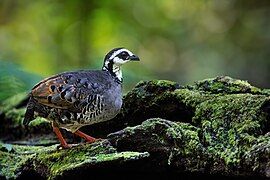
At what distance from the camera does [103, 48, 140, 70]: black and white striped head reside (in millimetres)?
3576

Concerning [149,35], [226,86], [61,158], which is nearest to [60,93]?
[61,158]

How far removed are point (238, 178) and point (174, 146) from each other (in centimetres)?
30

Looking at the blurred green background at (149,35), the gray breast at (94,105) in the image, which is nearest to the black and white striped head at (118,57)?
the gray breast at (94,105)

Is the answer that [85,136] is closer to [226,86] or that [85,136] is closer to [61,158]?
[61,158]

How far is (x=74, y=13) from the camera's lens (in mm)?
9586

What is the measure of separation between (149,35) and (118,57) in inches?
335

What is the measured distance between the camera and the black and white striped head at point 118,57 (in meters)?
3.58

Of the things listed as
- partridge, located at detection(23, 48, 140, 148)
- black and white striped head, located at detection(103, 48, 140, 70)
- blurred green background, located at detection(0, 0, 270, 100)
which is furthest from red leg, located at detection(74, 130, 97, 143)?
blurred green background, located at detection(0, 0, 270, 100)

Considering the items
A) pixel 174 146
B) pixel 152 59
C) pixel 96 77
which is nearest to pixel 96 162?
pixel 174 146

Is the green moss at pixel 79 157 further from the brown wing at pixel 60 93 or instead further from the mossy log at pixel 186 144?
the brown wing at pixel 60 93

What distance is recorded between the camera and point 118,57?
3582 mm

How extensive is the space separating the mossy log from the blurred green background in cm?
604

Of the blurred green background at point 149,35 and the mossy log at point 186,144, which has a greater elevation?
the blurred green background at point 149,35

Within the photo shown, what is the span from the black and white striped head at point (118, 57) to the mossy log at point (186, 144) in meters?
0.43
